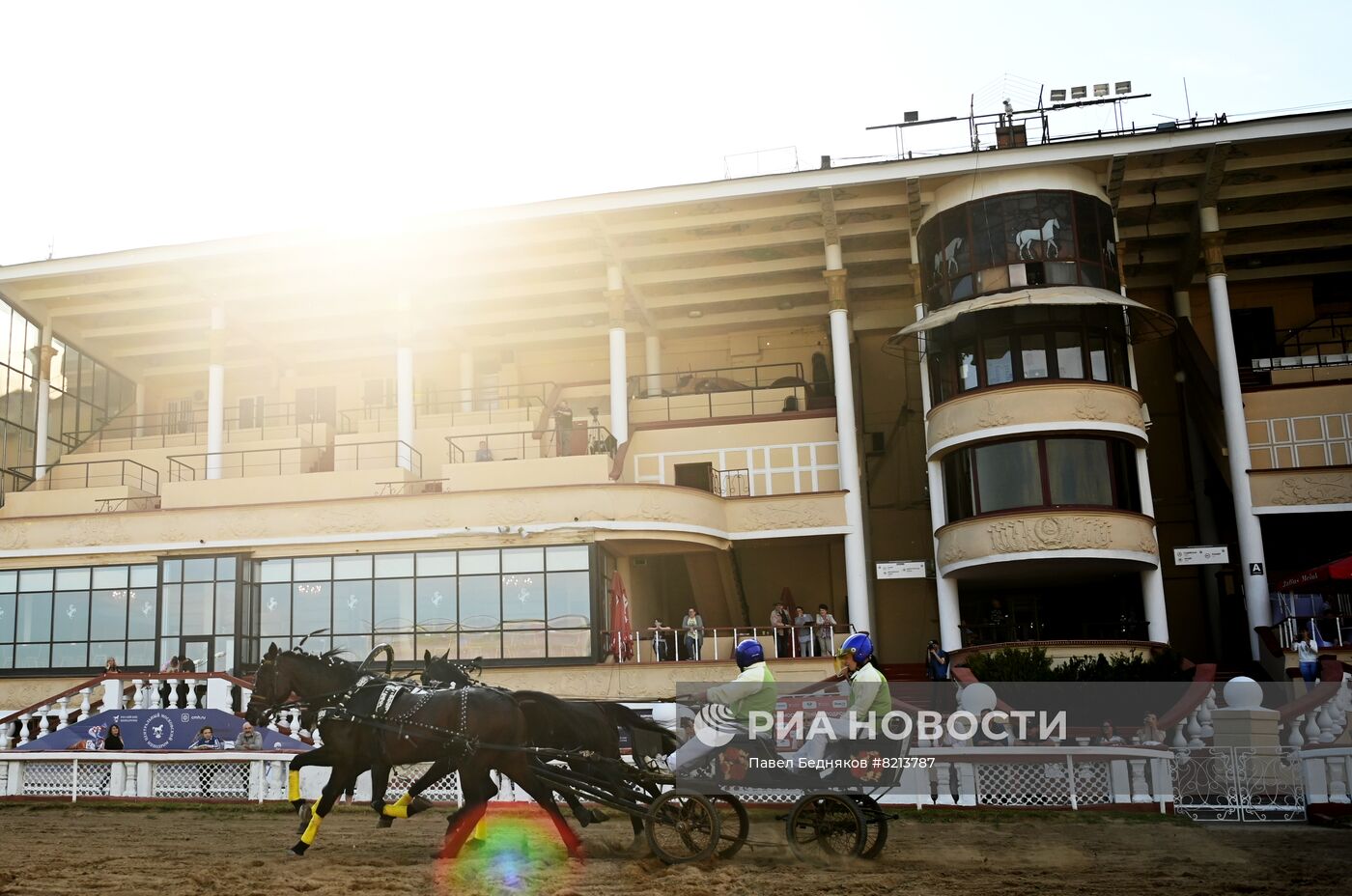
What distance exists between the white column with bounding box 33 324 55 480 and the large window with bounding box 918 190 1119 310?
1044 inches

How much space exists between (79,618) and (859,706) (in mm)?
24232

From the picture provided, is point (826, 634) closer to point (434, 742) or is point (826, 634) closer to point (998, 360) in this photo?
point (998, 360)

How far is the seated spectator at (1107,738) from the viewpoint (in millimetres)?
16375

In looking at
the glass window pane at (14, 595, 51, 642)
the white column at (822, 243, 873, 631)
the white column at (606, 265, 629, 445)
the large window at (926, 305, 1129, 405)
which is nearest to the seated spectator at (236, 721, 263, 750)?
the glass window pane at (14, 595, 51, 642)

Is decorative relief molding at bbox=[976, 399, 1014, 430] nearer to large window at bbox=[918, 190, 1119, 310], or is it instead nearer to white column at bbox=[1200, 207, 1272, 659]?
large window at bbox=[918, 190, 1119, 310]

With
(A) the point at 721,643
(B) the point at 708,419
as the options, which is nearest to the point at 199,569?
(A) the point at 721,643

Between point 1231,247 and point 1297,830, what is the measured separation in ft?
80.9

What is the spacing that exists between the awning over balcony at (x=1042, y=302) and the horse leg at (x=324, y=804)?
20.9 m

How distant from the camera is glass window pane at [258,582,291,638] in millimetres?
29516

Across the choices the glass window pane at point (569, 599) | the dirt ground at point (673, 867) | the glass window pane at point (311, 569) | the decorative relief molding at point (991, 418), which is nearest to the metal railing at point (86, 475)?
the glass window pane at point (311, 569)

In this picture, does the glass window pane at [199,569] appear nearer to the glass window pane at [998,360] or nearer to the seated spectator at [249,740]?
the seated spectator at [249,740]

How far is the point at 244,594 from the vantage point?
97.0ft

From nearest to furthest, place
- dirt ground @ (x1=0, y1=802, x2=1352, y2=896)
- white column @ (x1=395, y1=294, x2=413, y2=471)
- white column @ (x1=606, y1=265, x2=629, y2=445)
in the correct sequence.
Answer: dirt ground @ (x1=0, y1=802, x2=1352, y2=896)
white column @ (x1=606, y1=265, x2=629, y2=445)
white column @ (x1=395, y1=294, x2=413, y2=471)

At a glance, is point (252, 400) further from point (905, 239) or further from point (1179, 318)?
point (1179, 318)
